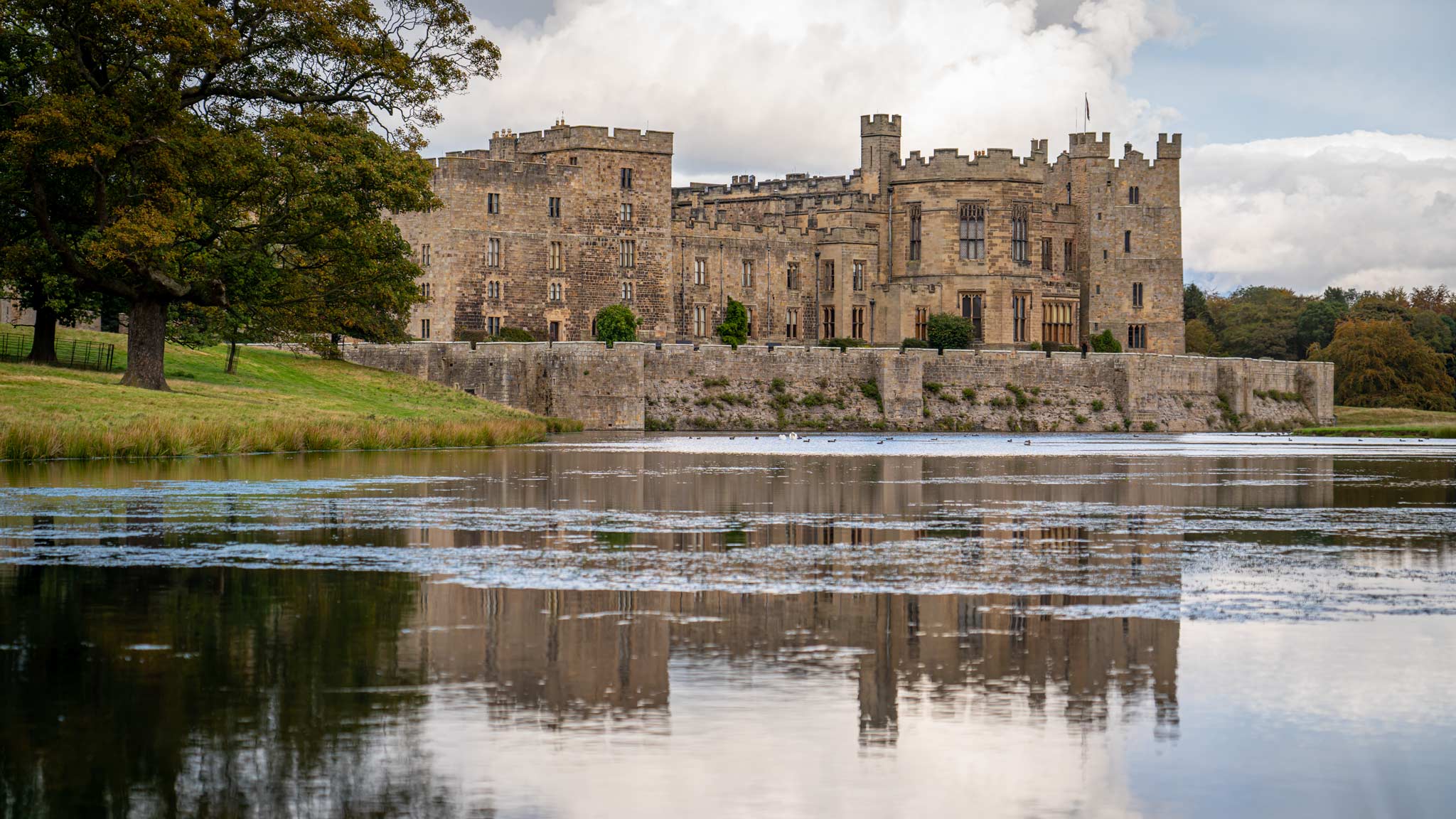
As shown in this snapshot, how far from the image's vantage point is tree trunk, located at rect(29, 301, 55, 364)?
42219mm

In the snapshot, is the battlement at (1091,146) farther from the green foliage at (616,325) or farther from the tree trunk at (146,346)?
the tree trunk at (146,346)

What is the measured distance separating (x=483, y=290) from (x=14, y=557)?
59.3 meters

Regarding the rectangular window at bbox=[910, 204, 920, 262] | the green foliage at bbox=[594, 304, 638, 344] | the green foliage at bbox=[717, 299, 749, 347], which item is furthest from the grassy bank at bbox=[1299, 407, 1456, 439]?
the green foliage at bbox=[594, 304, 638, 344]

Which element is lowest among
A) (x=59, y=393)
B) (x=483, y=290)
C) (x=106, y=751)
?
(x=106, y=751)

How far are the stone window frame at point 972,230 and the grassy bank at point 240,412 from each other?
1242 inches

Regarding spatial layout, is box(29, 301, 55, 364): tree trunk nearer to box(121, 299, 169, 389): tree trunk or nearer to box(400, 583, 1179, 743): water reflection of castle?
box(121, 299, 169, 389): tree trunk

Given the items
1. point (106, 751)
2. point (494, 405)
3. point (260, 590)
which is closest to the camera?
point (106, 751)

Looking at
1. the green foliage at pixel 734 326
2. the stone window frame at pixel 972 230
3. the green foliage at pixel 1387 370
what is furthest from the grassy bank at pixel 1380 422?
the green foliage at pixel 734 326

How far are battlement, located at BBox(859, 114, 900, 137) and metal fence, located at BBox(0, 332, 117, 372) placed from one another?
46904 millimetres

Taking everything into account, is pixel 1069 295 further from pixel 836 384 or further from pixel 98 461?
pixel 98 461

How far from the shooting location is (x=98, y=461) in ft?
98.2

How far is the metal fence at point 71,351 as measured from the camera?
140 feet

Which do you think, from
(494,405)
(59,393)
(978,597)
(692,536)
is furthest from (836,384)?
(978,597)

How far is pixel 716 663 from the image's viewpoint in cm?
1007
